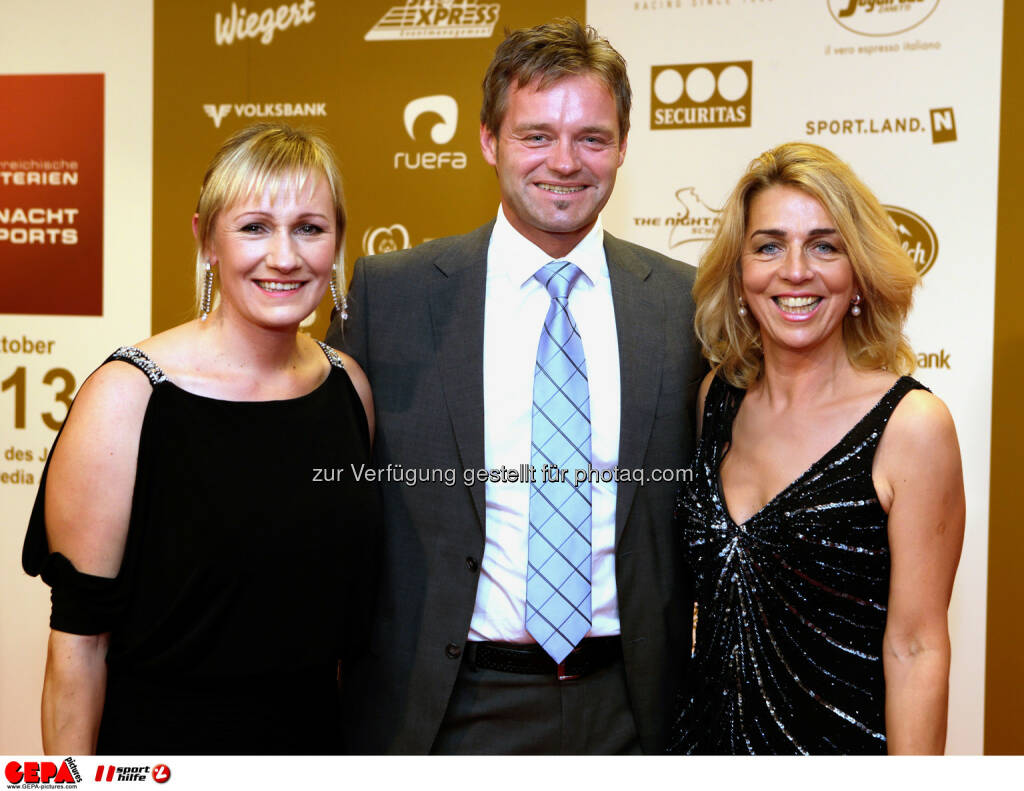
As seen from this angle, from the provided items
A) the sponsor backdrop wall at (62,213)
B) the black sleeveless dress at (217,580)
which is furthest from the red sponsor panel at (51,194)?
the black sleeveless dress at (217,580)

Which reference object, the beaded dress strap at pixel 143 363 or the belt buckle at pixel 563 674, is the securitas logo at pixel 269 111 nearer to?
the beaded dress strap at pixel 143 363

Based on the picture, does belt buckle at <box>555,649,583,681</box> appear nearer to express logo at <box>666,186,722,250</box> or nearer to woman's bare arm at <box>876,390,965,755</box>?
woman's bare arm at <box>876,390,965,755</box>

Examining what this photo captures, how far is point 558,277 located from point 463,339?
26 cm

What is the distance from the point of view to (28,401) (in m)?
3.97

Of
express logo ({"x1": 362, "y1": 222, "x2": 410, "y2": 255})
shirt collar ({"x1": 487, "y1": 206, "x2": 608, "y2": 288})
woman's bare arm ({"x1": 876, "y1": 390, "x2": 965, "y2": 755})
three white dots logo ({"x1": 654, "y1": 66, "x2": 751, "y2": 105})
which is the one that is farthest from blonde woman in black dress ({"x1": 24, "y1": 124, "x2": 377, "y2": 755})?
three white dots logo ({"x1": 654, "y1": 66, "x2": 751, "y2": 105})

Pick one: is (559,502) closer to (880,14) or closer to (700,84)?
(700,84)

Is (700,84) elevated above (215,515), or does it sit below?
above

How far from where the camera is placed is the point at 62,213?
394cm

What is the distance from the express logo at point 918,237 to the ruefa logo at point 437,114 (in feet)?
5.21

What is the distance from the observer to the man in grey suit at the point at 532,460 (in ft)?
7.27

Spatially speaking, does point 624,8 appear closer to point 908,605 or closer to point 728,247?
point 728,247

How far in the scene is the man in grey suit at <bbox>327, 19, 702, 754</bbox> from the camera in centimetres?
222
